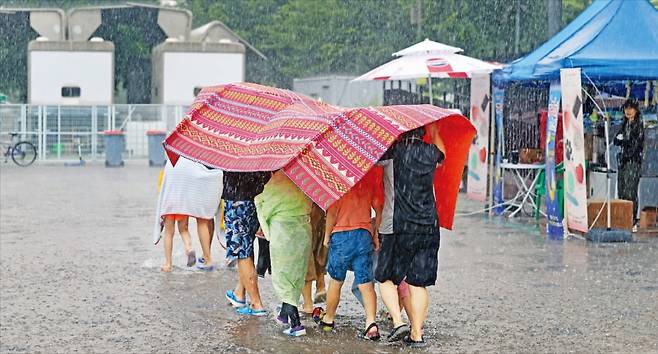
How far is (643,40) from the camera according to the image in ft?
45.7

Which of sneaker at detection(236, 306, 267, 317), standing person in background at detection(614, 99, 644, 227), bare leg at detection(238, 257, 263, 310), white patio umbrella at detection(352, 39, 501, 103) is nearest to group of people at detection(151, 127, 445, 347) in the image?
bare leg at detection(238, 257, 263, 310)

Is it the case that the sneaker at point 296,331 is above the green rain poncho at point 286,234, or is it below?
below

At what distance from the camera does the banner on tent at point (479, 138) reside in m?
17.1

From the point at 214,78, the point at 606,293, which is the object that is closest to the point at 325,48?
the point at 214,78

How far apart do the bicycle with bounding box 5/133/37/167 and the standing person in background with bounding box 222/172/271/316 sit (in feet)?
76.8

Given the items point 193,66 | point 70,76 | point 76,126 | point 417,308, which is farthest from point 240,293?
point 70,76

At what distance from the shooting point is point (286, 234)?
26.4 ft

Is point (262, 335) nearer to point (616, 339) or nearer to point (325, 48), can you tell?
point (616, 339)

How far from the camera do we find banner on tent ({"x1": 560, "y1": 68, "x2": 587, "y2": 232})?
43.4 feet

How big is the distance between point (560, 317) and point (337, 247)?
6.79 ft

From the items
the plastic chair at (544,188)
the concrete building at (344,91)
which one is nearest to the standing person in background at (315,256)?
the plastic chair at (544,188)

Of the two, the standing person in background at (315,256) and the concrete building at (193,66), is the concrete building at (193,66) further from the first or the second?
the standing person in background at (315,256)

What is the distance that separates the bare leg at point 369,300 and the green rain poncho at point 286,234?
19.9 inches

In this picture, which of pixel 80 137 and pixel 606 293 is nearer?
pixel 606 293
